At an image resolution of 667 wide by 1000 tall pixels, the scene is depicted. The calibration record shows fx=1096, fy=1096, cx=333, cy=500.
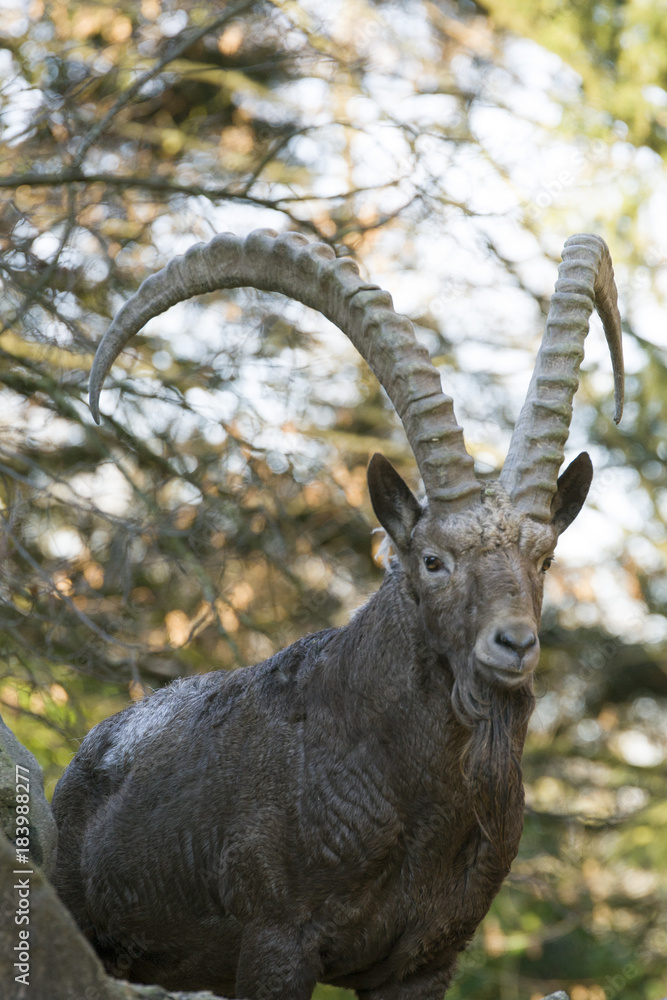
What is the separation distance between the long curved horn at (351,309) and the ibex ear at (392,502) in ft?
0.47

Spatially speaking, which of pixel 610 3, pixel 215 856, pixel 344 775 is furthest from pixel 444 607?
pixel 610 3

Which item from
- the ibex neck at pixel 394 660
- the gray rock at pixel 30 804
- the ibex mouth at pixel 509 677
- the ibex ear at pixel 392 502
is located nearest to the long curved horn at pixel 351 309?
the ibex ear at pixel 392 502

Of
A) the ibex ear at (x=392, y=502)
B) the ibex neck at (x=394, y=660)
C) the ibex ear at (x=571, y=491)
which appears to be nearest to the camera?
the ibex neck at (x=394, y=660)

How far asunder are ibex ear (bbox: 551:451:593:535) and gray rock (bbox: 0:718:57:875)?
2.72 meters

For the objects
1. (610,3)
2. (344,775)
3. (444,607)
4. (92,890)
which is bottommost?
(92,890)

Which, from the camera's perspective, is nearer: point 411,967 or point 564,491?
point 411,967

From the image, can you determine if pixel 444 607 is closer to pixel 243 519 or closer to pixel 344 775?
pixel 344 775

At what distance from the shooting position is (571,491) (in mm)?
5324

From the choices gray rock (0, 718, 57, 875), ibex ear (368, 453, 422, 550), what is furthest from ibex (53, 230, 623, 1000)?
gray rock (0, 718, 57, 875)

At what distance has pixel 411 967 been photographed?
16.3 feet

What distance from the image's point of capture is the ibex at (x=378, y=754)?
4785mm

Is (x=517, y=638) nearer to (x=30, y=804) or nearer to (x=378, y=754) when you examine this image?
(x=378, y=754)

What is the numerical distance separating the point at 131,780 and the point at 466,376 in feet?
26.7

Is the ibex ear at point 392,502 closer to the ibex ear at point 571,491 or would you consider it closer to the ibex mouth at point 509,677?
the ibex ear at point 571,491
